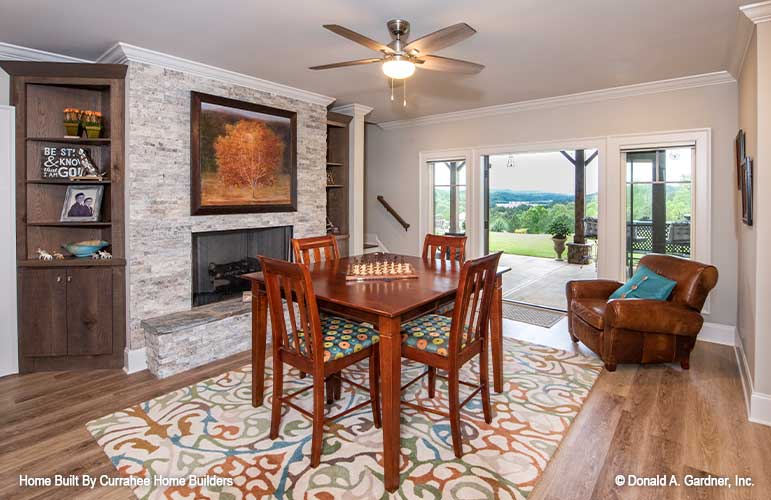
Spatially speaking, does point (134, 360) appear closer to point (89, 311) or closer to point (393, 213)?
point (89, 311)

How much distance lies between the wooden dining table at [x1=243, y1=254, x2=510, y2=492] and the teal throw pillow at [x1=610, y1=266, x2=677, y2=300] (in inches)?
56.3

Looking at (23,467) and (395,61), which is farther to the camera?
(395,61)

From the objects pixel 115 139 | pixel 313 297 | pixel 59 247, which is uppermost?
pixel 115 139

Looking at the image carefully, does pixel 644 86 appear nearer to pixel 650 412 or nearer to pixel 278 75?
pixel 650 412

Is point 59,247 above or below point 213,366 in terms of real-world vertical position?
above

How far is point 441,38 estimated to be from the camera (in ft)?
7.63

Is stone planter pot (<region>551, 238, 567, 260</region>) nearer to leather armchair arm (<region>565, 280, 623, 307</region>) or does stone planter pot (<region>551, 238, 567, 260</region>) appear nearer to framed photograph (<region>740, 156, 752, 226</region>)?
leather armchair arm (<region>565, 280, 623, 307</region>)

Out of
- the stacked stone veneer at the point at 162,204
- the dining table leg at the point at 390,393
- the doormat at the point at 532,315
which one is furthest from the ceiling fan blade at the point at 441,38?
the doormat at the point at 532,315

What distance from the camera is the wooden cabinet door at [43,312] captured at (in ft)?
11.0

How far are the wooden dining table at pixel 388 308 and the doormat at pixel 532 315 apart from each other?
195cm

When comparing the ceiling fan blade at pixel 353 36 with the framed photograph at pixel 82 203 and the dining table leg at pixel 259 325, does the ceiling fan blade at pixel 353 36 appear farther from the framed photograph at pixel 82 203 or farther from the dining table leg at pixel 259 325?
the framed photograph at pixel 82 203

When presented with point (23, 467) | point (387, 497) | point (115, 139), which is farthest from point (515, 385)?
point (115, 139)

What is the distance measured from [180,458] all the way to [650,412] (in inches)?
109

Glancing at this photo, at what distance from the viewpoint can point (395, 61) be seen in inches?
102
